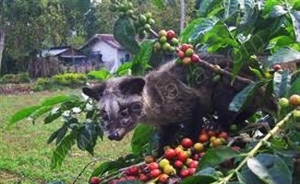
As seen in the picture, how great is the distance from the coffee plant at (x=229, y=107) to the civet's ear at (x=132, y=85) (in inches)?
1.1

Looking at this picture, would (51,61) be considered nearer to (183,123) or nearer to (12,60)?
(12,60)

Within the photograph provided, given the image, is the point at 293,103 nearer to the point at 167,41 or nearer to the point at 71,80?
the point at 167,41

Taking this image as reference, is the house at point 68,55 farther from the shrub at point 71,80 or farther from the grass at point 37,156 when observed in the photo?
the grass at point 37,156

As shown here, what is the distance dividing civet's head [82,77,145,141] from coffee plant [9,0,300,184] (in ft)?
0.12

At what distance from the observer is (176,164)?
1.08m

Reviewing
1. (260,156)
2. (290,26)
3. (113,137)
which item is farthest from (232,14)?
(113,137)

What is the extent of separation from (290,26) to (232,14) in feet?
0.39

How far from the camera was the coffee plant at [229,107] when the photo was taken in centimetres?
91

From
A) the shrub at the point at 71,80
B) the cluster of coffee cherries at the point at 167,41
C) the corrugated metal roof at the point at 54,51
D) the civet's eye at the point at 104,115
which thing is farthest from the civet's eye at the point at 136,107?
the corrugated metal roof at the point at 54,51

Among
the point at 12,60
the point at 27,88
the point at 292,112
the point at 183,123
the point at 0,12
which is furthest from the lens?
the point at 12,60

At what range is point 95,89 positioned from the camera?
1799 millimetres

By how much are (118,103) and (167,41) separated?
0.57m

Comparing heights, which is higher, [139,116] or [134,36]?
[134,36]

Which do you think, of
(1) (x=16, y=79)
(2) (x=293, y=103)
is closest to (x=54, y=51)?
(1) (x=16, y=79)
